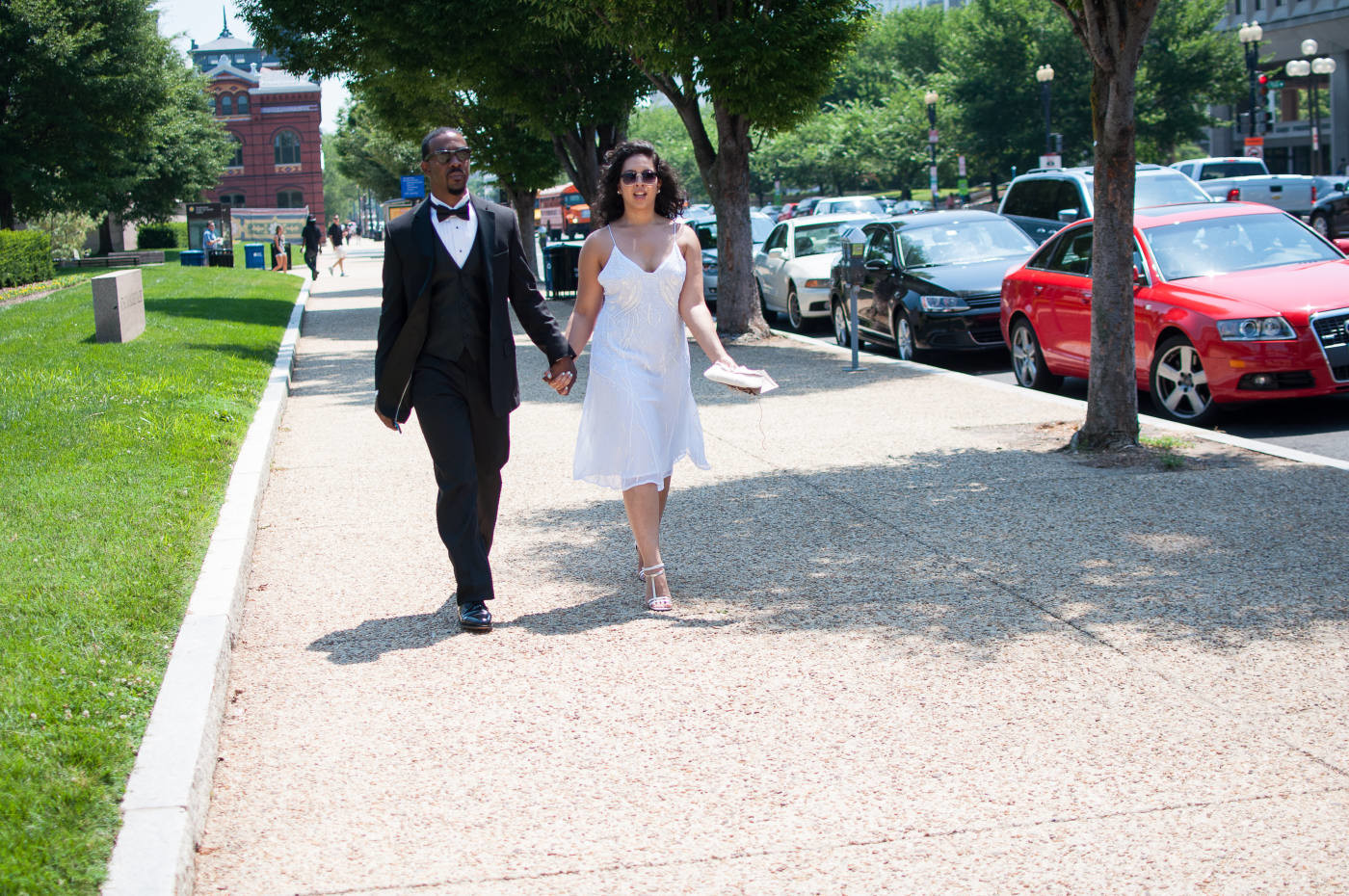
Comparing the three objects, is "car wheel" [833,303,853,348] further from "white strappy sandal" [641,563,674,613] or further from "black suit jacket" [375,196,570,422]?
"black suit jacket" [375,196,570,422]

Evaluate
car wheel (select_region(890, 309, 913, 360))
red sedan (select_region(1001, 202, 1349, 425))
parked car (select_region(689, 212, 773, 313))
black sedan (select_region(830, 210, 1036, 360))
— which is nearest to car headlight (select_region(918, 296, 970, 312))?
black sedan (select_region(830, 210, 1036, 360))

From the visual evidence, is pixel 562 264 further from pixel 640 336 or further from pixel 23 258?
pixel 640 336

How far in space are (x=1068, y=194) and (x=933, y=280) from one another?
4.55m

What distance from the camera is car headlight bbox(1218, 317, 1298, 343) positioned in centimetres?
929

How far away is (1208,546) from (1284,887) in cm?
334

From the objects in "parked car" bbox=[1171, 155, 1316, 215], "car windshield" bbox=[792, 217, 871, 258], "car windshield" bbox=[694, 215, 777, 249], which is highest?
"parked car" bbox=[1171, 155, 1316, 215]

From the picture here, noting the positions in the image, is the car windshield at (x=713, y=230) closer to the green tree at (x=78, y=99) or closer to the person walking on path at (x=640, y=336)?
the person walking on path at (x=640, y=336)

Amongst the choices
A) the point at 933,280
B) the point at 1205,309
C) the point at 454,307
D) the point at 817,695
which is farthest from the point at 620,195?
the point at 933,280

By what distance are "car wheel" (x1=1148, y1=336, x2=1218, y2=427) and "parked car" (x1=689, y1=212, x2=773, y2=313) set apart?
10492 millimetres

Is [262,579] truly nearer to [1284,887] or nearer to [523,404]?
[1284,887]

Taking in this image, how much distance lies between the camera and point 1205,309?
376 inches

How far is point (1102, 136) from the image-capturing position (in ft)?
28.3

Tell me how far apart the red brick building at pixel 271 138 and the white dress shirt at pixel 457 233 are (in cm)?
9790

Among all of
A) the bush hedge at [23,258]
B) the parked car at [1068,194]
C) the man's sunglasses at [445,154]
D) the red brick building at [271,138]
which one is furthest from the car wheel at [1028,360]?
the red brick building at [271,138]
